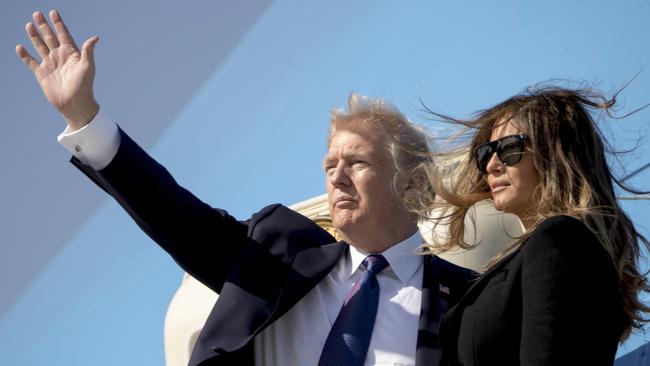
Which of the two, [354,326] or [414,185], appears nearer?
[354,326]

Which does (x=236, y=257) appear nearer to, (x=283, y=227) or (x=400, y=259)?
(x=283, y=227)

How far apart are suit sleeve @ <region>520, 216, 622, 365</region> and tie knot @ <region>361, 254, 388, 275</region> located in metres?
0.81

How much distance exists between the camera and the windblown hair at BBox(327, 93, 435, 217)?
284cm

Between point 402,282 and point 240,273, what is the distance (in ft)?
1.35

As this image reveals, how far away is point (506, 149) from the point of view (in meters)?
2.13

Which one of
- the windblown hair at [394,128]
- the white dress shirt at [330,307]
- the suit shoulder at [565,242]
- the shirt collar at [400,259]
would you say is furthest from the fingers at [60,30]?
the suit shoulder at [565,242]

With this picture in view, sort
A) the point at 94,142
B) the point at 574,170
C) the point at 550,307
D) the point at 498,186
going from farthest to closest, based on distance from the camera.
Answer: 1. the point at 94,142
2. the point at 498,186
3. the point at 574,170
4. the point at 550,307

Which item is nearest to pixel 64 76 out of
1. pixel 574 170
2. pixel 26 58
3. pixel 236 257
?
pixel 26 58

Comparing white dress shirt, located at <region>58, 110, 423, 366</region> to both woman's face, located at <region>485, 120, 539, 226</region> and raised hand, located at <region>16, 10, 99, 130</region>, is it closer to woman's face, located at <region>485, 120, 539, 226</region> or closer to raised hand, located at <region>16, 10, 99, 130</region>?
raised hand, located at <region>16, 10, 99, 130</region>

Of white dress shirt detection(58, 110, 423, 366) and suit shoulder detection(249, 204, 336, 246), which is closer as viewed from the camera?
white dress shirt detection(58, 110, 423, 366)

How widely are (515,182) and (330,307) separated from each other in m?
0.69

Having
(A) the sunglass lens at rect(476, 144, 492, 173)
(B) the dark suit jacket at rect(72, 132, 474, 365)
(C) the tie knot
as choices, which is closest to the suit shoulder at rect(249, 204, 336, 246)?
(B) the dark suit jacket at rect(72, 132, 474, 365)

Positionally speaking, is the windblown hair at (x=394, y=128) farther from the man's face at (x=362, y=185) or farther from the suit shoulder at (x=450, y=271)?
the suit shoulder at (x=450, y=271)

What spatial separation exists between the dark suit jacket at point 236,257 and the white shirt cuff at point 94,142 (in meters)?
0.02
